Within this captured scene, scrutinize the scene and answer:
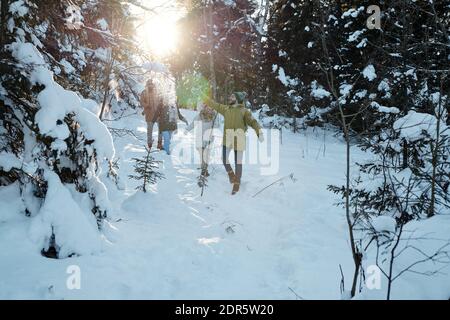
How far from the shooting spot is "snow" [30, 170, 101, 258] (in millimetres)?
3717

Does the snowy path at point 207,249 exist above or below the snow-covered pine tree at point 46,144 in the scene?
below

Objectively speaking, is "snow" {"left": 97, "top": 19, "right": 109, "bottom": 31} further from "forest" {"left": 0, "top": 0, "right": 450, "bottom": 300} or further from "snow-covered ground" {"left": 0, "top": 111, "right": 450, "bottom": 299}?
"snow-covered ground" {"left": 0, "top": 111, "right": 450, "bottom": 299}

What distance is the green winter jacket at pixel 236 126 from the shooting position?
765cm

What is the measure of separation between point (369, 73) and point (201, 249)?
9.56 metres

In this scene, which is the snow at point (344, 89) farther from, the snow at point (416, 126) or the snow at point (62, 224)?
the snow at point (62, 224)

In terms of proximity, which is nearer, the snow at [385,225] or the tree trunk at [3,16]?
the snow at [385,225]

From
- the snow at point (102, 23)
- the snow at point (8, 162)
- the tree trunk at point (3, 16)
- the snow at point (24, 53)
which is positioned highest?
the snow at point (102, 23)

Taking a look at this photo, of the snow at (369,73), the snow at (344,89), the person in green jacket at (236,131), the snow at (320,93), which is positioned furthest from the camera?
the snow at (320,93)

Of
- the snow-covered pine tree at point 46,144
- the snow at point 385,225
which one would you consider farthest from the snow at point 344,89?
the snow-covered pine tree at point 46,144

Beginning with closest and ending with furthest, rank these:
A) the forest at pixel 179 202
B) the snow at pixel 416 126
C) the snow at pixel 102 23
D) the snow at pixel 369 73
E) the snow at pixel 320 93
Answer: the forest at pixel 179 202
the snow at pixel 416 126
the snow at pixel 102 23
the snow at pixel 369 73
the snow at pixel 320 93

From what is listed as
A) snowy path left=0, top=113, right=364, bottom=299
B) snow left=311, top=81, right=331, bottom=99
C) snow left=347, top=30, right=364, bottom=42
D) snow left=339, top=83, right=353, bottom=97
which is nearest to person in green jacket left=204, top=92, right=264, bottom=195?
snowy path left=0, top=113, right=364, bottom=299

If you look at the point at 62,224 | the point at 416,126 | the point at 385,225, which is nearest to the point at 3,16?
the point at 62,224

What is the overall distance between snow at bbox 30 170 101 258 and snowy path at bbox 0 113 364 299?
0.45 feet

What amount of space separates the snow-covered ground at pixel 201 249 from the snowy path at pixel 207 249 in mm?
12
